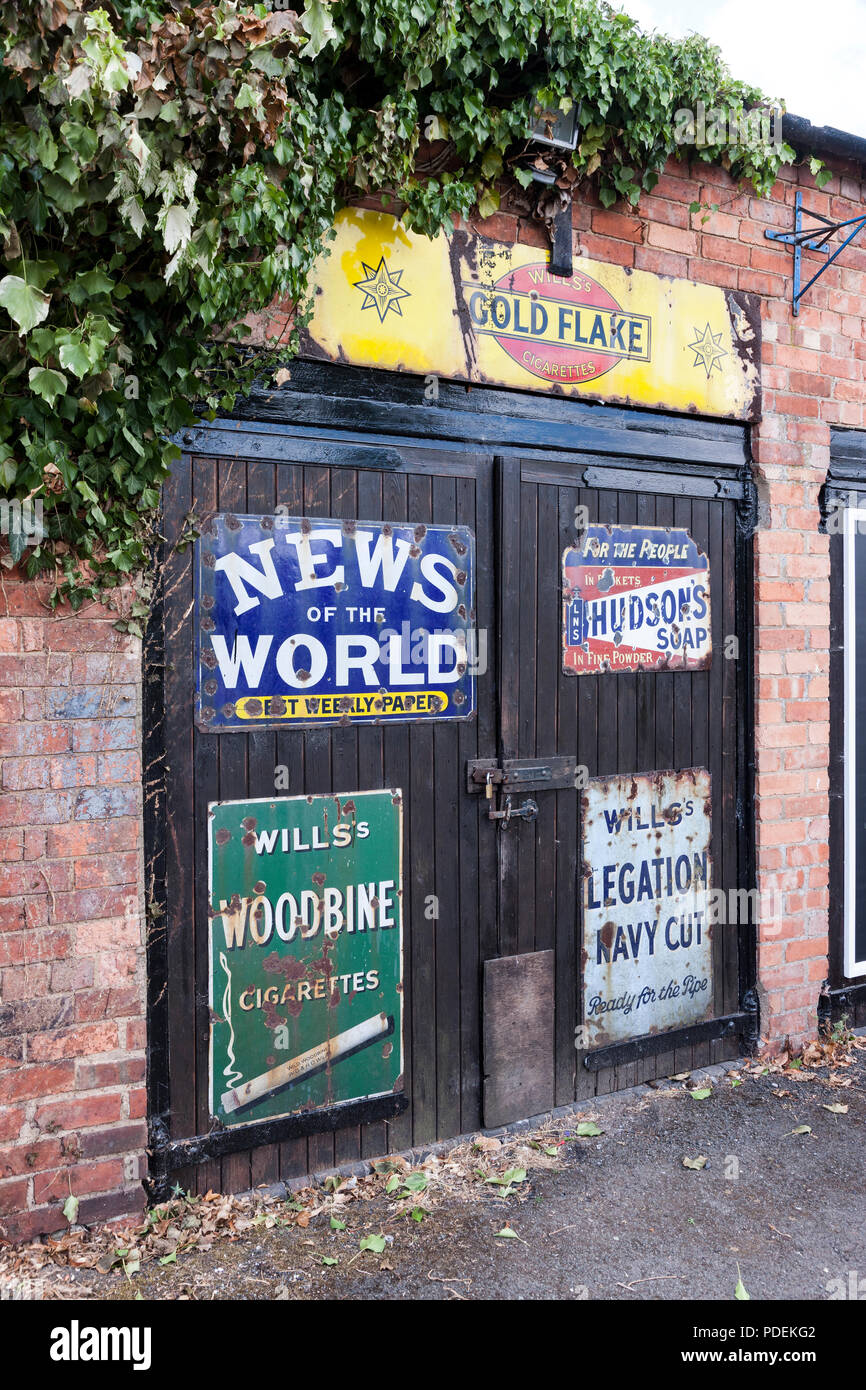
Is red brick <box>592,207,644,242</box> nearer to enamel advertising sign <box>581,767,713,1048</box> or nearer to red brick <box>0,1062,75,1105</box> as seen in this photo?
enamel advertising sign <box>581,767,713,1048</box>

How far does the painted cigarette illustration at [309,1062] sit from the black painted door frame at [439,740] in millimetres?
108

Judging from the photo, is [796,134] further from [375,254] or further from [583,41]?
[375,254]

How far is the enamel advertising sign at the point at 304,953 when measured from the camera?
3.32m

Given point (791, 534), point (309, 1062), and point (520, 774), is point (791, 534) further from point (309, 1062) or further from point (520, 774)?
point (309, 1062)

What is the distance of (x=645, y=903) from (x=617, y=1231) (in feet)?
4.54

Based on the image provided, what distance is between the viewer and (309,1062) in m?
3.47

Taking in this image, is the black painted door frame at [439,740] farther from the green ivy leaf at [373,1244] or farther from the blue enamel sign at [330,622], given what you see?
the green ivy leaf at [373,1244]

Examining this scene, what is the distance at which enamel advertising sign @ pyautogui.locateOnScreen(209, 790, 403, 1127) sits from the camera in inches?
131

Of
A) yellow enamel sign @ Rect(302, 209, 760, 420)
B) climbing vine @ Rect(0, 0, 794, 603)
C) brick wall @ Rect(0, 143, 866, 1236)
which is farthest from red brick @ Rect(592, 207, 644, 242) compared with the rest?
brick wall @ Rect(0, 143, 866, 1236)

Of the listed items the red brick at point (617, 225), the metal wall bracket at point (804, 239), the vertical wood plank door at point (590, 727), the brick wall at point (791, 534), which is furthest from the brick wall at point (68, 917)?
the metal wall bracket at point (804, 239)

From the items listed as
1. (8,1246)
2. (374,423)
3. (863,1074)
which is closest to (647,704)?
(374,423)

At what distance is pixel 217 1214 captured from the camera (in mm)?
3174

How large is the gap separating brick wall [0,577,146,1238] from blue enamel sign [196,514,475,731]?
14.5 inches

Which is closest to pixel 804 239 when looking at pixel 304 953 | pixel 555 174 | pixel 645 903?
pixel 555 174
